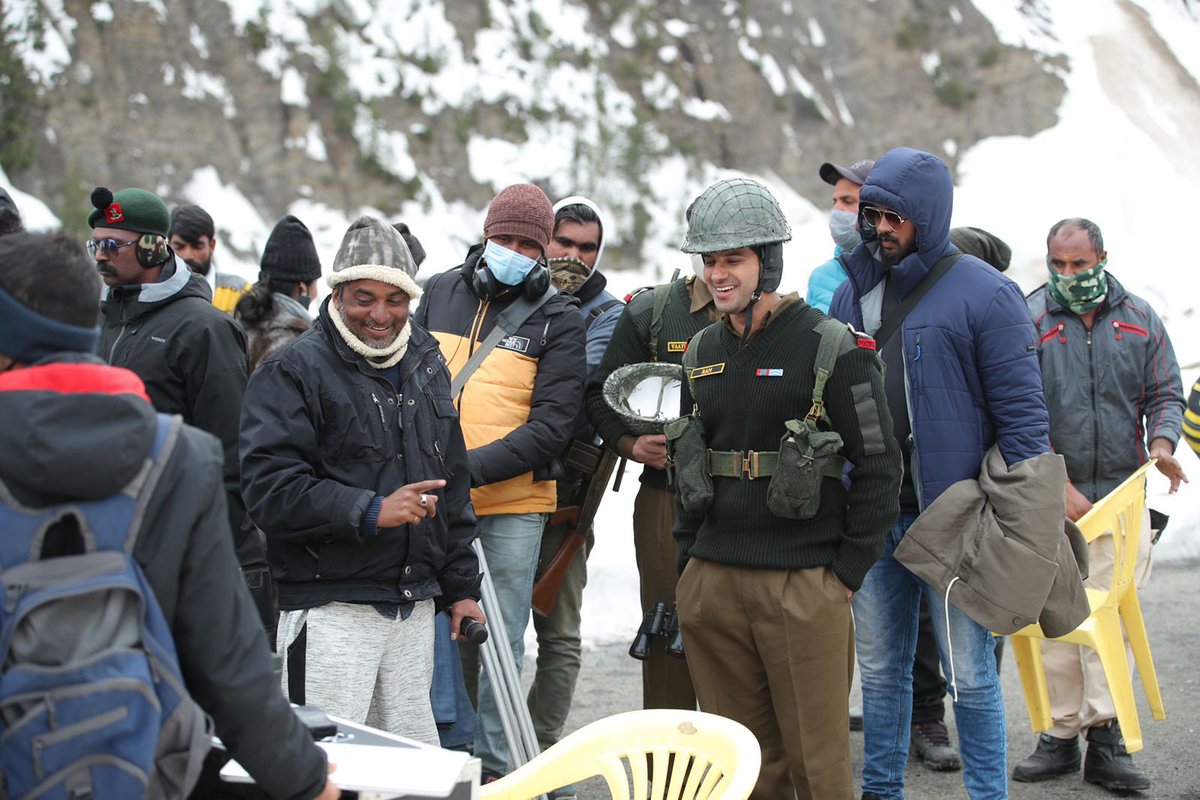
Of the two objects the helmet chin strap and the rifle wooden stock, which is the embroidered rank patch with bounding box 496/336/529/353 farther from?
the helmet chin strap

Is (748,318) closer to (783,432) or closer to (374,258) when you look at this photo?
(783,432)

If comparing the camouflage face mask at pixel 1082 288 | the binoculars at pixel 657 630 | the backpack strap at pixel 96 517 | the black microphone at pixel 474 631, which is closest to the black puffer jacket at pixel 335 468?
Result: the black microphone at pixel 474 631

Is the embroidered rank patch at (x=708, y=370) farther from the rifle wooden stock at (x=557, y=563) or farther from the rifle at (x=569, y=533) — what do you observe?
the rifle wooden stock at (x=557, y=563)

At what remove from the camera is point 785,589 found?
12.8 ft

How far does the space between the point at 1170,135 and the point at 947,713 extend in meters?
22.6

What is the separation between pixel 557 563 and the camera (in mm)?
5254

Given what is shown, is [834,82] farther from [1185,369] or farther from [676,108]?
[1185,369]

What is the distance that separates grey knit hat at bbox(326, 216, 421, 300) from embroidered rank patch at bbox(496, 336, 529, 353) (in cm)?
86

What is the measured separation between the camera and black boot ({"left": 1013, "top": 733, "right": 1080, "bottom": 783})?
540 cm

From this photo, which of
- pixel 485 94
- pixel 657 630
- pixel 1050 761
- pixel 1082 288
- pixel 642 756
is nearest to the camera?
pixel 642 756

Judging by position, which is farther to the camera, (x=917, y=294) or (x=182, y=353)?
(x=182, y=353)

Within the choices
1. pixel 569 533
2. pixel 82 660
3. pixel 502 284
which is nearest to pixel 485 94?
pixel 569 533

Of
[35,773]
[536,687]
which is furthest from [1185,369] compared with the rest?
[35,773]

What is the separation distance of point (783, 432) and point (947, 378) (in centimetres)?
66
